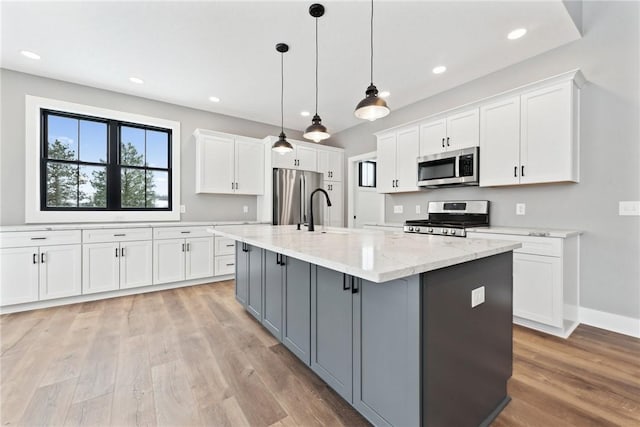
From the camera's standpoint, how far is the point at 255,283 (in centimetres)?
258

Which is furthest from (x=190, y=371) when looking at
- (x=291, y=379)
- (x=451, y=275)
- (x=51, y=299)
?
(x=51, y=299)

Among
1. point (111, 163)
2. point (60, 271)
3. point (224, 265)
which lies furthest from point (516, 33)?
point (60, 271)

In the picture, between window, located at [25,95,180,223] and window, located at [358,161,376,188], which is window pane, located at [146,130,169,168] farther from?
window, located at [358,161,376,188]

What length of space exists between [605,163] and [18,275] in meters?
6.00

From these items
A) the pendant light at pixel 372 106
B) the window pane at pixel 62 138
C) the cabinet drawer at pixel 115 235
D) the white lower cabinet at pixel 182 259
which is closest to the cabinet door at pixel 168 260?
the white lower cabinet at pixel 182 259

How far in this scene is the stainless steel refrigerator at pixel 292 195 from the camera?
4699mm

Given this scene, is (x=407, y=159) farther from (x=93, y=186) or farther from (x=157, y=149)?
(x=93, y=186)

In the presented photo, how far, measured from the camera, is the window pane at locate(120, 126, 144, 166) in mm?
3977

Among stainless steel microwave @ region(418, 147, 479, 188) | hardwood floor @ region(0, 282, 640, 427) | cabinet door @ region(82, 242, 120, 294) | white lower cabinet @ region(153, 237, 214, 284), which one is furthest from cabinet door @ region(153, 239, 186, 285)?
stainless steel microwave @ region(418, 147, 479, 188)

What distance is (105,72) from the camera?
129 inches

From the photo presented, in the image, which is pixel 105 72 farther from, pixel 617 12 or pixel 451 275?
pixel 617 12

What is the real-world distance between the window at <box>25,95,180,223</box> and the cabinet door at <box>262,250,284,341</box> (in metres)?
2.70

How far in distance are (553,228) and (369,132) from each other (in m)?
3.18

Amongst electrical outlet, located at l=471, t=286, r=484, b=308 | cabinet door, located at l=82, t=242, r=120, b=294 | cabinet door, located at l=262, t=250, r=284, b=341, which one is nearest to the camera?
electrical outlet, located at l=471, t=286, r=484, b=308
